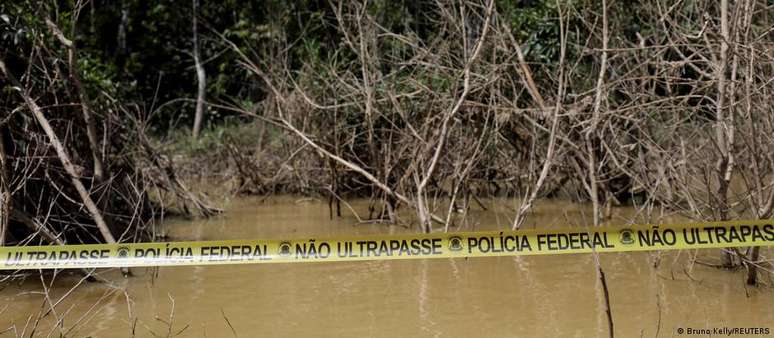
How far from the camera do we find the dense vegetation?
627 centimetres

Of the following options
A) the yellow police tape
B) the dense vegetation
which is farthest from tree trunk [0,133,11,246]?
the yellow police tape

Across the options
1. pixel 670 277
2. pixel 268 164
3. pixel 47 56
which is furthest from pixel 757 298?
pixel 268 164

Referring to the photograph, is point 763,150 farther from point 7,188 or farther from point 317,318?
point 7,188

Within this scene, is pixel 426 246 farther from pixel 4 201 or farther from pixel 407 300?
pixel 4 201

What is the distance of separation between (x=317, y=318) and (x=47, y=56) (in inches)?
140

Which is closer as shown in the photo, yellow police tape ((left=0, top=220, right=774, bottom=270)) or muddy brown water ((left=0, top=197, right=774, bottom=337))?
yellow police tape ((left=0, top=220, right=774, bottom=270))

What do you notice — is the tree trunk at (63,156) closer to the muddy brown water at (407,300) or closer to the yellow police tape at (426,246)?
the muddy brown water at (407,300)

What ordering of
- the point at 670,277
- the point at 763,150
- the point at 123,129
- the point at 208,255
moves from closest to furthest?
the point at 208,255, the point at 763,150, the point at 670,277, the point at 123,129

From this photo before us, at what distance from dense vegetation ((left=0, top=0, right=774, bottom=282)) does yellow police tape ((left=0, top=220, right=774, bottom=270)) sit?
1.00 metres

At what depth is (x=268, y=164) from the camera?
1330 cm

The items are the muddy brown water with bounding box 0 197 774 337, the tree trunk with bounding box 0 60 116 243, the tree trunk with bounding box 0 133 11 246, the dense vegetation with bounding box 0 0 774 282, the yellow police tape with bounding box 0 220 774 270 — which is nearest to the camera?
the yellow police tape with bounding box 0 220 774 270

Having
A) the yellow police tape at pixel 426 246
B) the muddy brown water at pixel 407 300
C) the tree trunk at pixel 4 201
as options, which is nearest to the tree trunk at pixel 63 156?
the muddy brown water at pixel 407 300

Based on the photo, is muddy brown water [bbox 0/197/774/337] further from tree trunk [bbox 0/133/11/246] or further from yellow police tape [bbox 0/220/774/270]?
tree trunk [bbox 0/133/11/246]

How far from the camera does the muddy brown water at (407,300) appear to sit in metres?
5.20
